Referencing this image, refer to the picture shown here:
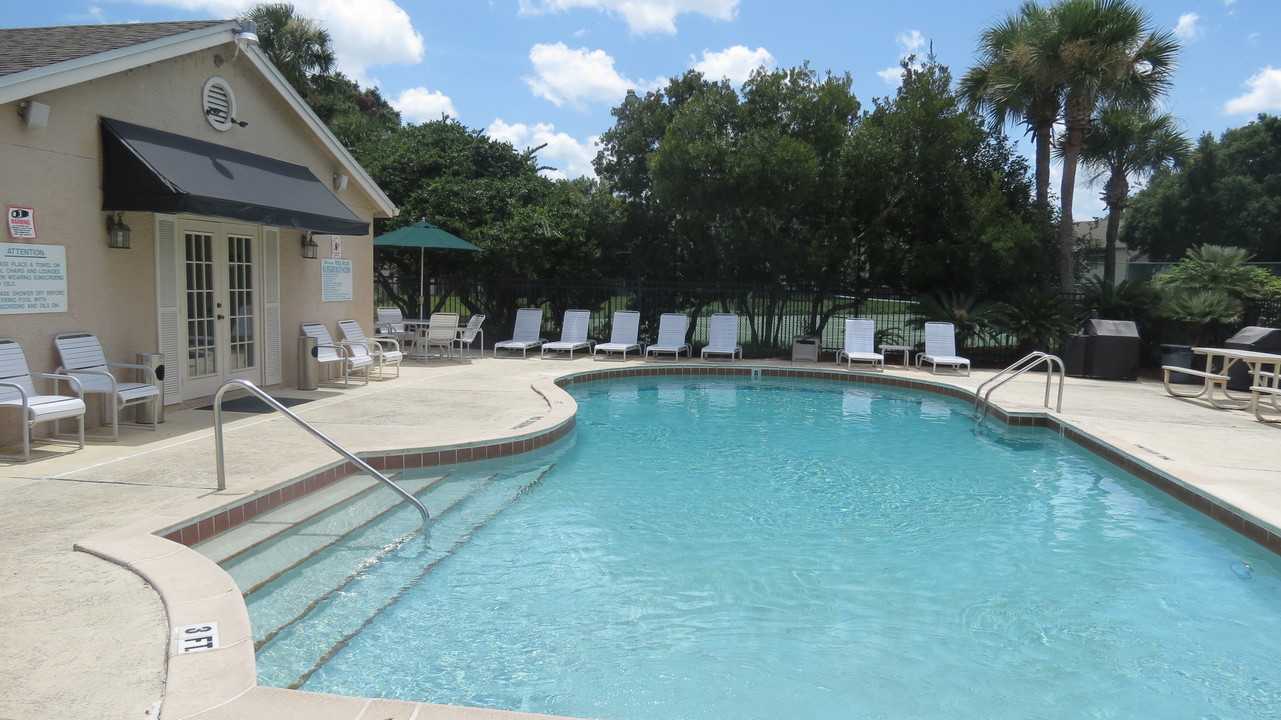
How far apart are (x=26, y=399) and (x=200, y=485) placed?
162 centimetres

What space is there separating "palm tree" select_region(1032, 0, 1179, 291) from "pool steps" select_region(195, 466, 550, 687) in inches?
526

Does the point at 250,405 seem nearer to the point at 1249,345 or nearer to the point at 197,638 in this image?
the point at 197,638

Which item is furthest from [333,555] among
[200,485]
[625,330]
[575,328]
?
[625,330]

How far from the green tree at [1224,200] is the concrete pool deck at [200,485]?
93.4ft

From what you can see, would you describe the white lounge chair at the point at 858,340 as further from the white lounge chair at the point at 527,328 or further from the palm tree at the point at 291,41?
the palm tree at the point at 291,41

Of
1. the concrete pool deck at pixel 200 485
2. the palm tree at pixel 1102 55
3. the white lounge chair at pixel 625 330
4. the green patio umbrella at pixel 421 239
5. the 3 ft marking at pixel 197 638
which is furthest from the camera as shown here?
the white lounge chair at pixel 625 330

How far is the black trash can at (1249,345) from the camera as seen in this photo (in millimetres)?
11711

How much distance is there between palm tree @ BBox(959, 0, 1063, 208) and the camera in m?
14.5

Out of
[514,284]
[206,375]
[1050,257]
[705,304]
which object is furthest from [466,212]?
[1050,257]

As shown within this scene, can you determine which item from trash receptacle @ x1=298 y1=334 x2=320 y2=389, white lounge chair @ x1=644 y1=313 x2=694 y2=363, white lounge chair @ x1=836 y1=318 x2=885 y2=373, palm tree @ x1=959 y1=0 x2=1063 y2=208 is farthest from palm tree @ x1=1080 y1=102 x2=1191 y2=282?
trash receptacle @ x1=298 y1=334 x2=320 y2=389

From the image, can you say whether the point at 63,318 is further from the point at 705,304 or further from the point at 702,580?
the point at 705,304

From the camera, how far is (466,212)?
15.6m

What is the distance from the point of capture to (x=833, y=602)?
14.9 feet

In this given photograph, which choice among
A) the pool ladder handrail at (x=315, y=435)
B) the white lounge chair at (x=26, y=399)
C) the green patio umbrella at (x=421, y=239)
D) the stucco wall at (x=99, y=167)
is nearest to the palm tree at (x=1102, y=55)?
the green patio umbrella at (x=421, y=239)
